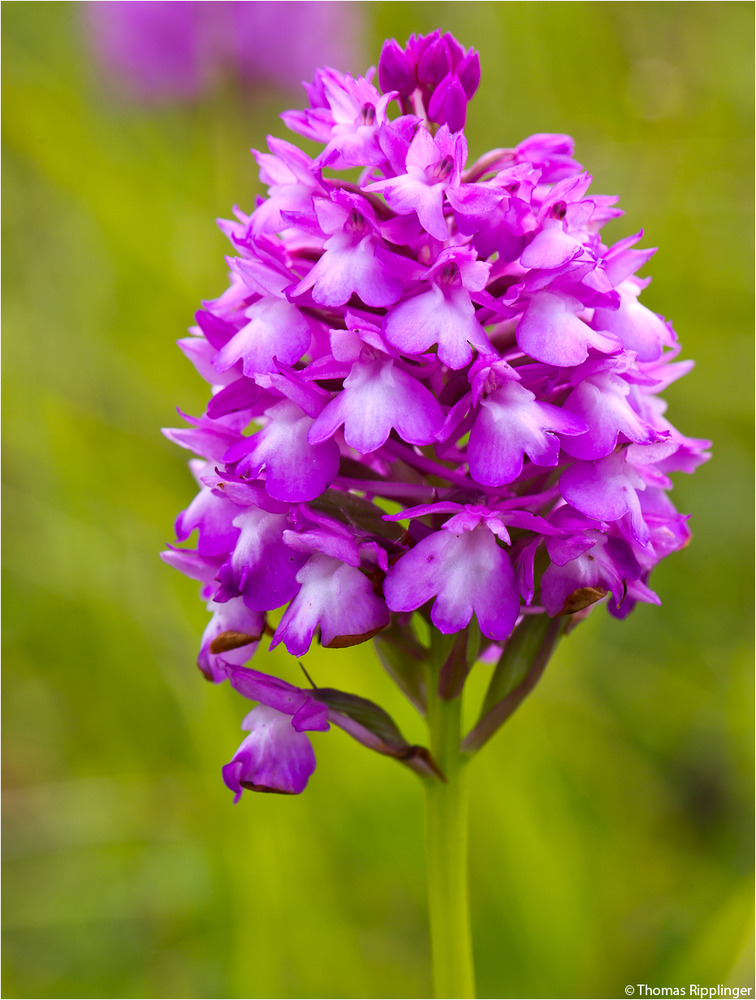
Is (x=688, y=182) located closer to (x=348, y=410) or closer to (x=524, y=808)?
(x=524, y=808)

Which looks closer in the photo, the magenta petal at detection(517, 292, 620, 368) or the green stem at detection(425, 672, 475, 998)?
the magenta petal at detection(517, 292, 620, 368)

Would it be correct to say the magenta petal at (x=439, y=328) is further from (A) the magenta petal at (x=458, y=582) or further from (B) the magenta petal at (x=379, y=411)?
(A) the magenta petal at (x=458, y=582)

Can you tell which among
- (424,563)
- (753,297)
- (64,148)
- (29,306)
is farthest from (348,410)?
(753,297)

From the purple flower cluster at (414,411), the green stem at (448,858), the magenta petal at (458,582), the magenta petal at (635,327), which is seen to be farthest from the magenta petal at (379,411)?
the green stem at (448,858)

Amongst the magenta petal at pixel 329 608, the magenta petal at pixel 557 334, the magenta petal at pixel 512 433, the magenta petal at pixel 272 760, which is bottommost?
the magenta petal at pixel 272 760

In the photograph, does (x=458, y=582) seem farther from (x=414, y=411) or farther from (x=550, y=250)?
(x=550, y=250)

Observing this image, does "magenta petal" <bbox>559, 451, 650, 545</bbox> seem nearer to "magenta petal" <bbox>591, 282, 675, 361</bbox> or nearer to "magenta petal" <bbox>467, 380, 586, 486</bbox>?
"magenta petal" <bbox>467, 380, 586, 486</bbox>

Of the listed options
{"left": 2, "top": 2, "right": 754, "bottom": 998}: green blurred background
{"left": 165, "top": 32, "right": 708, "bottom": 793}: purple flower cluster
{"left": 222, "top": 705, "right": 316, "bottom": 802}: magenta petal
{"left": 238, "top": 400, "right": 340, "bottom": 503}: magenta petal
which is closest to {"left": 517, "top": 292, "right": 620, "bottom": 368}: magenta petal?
{"left": 165, "top": 32, "right": 708, "bottom": 793}: purple flower cluster
